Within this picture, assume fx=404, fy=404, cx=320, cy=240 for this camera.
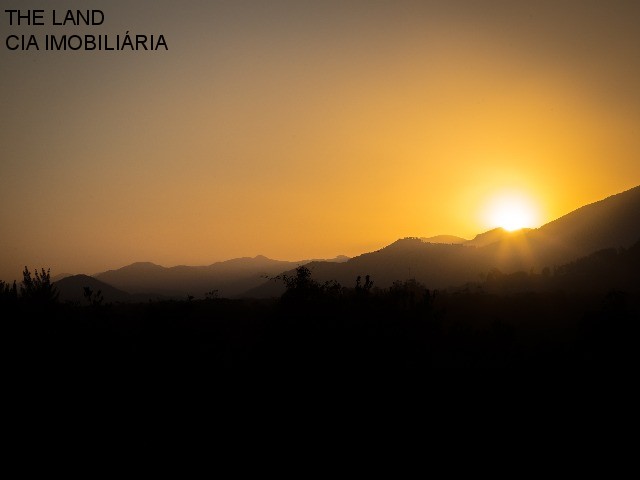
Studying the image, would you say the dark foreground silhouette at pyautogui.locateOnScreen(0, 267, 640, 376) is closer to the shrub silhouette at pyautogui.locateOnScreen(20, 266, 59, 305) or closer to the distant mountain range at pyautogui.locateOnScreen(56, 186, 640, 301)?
the shrub silhouette at pyautogui.locateOnScreen(20, 266, 59, 305)

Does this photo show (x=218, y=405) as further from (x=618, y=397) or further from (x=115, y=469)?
(x=618, y=397)

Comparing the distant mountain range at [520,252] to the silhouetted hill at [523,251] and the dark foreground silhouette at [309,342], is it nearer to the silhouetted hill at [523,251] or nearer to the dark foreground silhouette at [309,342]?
the silhouetted hill at [523,251]

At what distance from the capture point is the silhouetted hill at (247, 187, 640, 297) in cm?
11562

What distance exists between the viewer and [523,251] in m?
130

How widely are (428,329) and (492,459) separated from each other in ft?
28.2

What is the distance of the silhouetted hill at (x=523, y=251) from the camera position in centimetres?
11562

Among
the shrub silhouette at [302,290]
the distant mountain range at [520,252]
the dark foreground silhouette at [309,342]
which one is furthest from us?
the distant mountain range at [520,252]

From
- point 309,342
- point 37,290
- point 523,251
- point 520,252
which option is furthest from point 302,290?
point 523,251

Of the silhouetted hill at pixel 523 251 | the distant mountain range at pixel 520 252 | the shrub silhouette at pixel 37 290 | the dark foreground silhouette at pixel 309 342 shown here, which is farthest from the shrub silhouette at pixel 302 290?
the silhouetted hill at pixel 523 251

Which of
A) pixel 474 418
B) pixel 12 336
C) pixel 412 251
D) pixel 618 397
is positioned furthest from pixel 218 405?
pixel 412 251

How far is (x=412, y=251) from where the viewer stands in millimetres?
163625

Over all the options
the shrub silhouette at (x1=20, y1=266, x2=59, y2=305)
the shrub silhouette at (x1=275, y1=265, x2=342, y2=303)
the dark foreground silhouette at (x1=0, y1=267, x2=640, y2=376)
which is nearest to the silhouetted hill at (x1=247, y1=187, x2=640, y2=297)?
the dark foreground silhouette at (x1=0, y1=267, x2=640, y2=376)

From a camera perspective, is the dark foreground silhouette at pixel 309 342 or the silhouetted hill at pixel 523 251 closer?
the dark foreground silhouette at pixel 309 342

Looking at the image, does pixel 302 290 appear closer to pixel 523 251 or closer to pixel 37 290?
pixel 37 290
